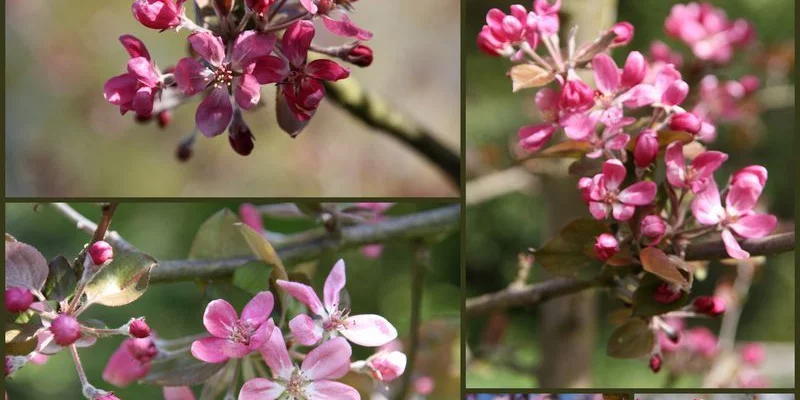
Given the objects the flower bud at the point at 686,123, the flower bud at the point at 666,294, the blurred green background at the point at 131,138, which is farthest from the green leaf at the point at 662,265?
the blurred green background at the point at 131,138

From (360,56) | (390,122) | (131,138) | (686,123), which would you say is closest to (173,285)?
(390,122)

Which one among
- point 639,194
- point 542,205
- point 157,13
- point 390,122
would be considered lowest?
point 639,194

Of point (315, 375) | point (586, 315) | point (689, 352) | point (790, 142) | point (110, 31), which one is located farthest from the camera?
point (790, 142)

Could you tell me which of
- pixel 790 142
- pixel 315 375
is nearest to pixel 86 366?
pixel 315 375

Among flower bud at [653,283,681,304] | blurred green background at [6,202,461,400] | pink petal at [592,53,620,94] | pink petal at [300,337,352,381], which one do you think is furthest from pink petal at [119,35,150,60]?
blurred green background at [6,202,461,400]

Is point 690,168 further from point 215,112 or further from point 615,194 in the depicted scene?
point 215,112

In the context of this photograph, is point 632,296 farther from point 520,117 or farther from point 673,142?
point 520,117

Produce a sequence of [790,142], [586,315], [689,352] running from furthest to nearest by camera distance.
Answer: [790,142] → [689,352] → [586,315]
